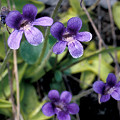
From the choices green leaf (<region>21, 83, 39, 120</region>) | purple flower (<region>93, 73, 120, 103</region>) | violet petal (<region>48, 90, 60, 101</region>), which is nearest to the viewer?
purple flower (<region>93, 73, 120, 103</region>)

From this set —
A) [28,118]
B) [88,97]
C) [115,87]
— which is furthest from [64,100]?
[88,97]

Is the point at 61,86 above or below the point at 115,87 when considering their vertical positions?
below

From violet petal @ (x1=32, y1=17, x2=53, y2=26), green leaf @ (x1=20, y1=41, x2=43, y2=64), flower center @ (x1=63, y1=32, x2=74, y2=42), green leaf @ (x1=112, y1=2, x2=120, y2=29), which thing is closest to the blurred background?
green leaf @ (x1=20, y1=41, x2=43, y2=64)

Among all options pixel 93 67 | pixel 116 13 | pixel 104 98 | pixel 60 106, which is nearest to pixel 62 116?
pixel 60 106

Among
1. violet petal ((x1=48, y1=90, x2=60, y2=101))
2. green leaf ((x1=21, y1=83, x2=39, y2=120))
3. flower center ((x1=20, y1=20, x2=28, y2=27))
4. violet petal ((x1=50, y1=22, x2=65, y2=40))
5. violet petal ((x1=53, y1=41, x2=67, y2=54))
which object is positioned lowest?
green leaf ((x1=21, y1=83, x2=39, y2=120))

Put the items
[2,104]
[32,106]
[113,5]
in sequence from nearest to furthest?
[2,104] → [32,106] → [113,5]

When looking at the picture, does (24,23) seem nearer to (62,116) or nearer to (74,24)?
(74,24)

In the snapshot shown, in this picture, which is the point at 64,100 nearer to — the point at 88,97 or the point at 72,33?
the point at 72,33

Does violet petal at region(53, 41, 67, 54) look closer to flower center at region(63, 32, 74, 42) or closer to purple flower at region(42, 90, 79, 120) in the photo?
flower center at region(63, 32, 74, 42)
